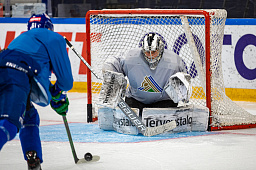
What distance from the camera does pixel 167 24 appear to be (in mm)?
5312

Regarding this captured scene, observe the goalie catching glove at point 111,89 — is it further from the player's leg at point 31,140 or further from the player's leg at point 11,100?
the player's leg at point 11,100

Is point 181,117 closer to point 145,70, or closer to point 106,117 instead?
point 145,70

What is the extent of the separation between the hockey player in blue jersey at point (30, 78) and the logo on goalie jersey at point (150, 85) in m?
1.50

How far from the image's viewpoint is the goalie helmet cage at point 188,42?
13.4 ft

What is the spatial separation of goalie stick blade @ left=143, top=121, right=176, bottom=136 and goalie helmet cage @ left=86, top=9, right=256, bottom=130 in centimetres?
41

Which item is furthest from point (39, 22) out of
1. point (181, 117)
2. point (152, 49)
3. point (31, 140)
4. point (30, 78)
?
point (181, 117)

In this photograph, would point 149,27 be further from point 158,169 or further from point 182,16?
point 158,169

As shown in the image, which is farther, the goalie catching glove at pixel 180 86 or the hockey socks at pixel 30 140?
the goalie catching glove at pixel 180 86

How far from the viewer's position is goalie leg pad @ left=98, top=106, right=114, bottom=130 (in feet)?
13.5

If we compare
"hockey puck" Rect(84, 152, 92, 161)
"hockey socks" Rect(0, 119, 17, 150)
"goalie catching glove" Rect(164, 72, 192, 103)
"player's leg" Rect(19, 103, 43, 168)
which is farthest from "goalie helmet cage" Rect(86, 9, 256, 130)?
"hockey socks" Rect(0, 119, 17, 150)

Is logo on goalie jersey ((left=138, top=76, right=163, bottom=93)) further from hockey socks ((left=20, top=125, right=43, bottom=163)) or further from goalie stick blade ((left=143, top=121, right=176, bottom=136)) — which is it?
hockey socks ((left=20, top=125, right=43, bottom=163))

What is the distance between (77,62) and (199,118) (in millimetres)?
3116

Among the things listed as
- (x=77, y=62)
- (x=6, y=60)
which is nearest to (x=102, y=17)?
(x=77, y=62)

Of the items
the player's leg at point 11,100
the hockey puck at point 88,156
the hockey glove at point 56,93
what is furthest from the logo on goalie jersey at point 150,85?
the player's leg at point 11,100
